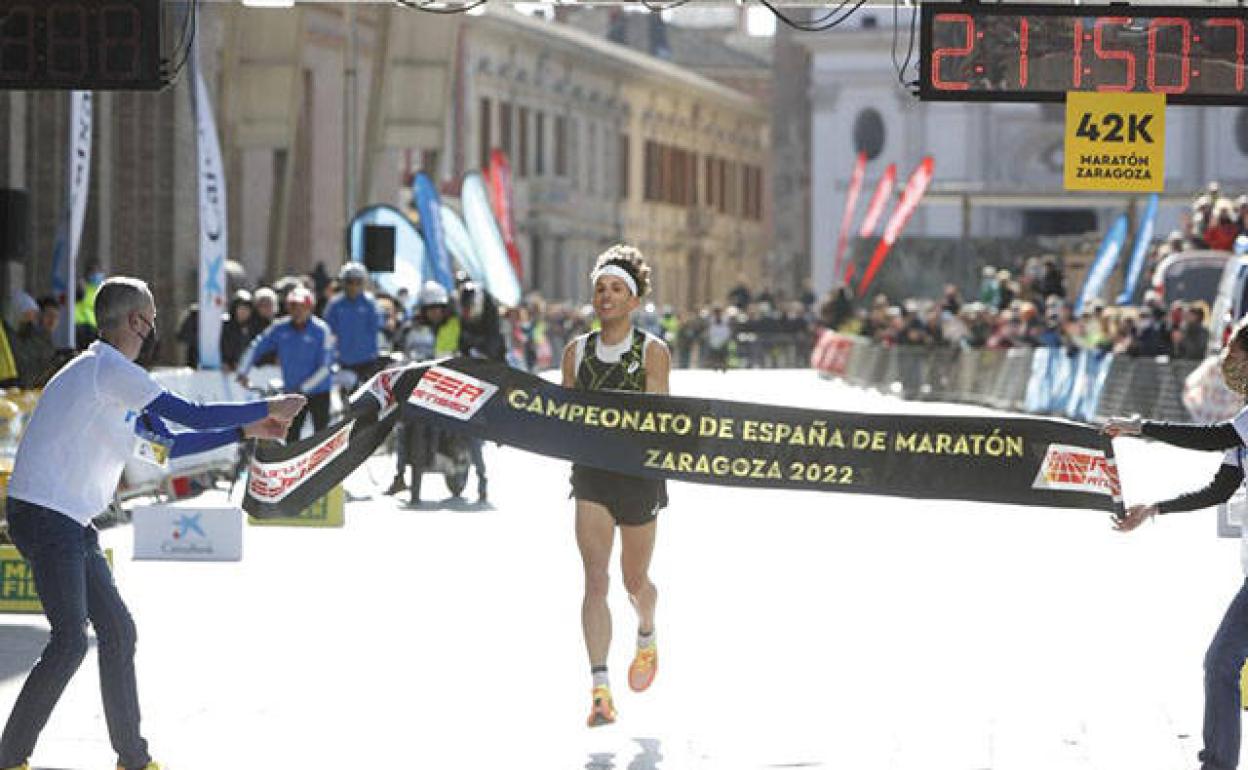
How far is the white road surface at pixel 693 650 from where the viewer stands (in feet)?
34.3

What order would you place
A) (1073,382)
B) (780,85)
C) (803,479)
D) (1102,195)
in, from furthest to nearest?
1. (780,85)
2. (1102,195)
3. (1073,382)
4. (803,479)

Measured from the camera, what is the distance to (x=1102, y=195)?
89125mm

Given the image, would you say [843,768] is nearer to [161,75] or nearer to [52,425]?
[52,425]

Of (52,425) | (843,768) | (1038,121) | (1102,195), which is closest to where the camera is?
(52,425)

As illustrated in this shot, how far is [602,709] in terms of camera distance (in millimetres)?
10727

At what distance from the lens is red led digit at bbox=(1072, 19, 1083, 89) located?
679 inches

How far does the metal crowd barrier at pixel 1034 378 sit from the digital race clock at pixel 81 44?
18.3m

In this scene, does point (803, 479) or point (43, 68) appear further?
point (43, 68)

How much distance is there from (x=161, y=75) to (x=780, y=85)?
311 feet

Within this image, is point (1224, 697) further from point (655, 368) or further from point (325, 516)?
point (325, 516)

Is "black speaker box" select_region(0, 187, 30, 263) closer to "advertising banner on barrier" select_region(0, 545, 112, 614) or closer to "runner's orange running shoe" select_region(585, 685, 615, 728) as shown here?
"advertising banner on barrier" select_region(0, 545, 112, 614)

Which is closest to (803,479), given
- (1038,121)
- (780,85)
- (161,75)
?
(161,75)

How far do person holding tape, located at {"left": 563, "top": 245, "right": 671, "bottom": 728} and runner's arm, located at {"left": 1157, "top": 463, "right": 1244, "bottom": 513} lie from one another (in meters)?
2.09

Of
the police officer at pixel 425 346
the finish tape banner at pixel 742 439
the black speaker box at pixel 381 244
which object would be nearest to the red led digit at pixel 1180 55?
the finish tape banner at pixel 742 439
